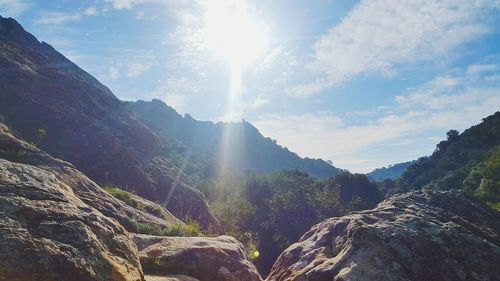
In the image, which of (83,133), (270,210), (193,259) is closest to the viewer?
(193,259)

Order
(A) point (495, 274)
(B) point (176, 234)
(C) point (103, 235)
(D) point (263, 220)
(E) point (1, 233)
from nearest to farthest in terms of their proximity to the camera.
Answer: (E) point (1, 233), (C) point (103, 235), (A) point (495, 274), (B) point (176, 234), (D) point (263, 220)

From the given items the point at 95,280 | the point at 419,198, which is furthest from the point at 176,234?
the point at 419,198

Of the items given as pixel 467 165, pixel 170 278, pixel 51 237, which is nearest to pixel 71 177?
pixel 170 278

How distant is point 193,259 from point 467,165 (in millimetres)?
101721

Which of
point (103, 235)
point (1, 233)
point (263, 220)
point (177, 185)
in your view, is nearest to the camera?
point (1, 233)

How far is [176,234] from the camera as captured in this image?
40.4 feet

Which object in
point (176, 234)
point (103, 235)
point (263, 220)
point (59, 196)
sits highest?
point (59, 196)

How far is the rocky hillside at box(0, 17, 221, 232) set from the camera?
29.2 m

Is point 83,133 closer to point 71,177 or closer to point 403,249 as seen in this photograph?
point 71,177

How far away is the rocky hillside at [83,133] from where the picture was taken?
2919cm

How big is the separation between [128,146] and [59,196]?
30445mm

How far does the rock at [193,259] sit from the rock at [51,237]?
1481 mm

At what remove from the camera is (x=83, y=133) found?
109 ft

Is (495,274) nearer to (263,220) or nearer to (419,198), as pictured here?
(419,198)
